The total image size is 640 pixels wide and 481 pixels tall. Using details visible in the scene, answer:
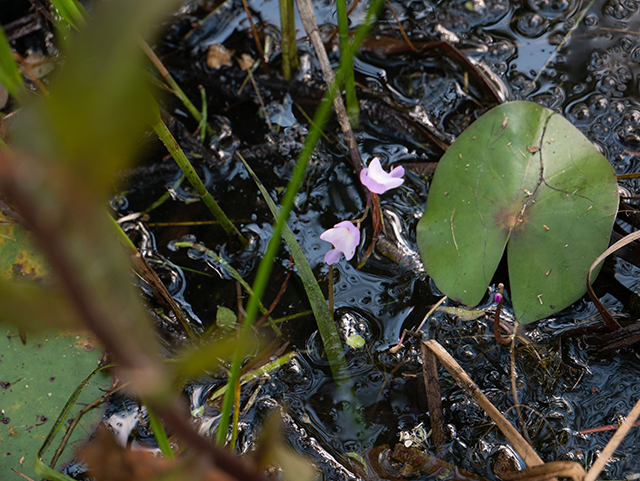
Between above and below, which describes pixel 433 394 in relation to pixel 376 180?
below

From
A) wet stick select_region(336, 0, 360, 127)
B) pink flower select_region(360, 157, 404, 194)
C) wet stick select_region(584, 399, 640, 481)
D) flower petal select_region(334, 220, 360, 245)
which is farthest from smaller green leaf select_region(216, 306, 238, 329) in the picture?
wet stick select_region(584, 399, 640, 481)

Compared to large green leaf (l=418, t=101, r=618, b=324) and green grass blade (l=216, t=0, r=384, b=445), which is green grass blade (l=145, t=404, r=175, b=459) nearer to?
green grass blade (l=216, t=0, r=384, b=445)

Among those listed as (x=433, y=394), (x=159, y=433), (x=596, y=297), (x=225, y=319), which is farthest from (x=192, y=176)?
(x=596, y=297)

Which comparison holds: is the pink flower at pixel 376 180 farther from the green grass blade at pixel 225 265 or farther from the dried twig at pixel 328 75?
the green grass blade at pixel 225 265

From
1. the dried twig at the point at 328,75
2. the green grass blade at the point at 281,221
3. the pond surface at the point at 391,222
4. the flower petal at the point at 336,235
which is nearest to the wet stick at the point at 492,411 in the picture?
the pond surface at the point at 391,222

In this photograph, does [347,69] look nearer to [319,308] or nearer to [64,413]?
[319,308]

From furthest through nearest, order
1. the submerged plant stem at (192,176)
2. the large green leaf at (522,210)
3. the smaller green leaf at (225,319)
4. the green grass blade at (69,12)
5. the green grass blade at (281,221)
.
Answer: the smaller green leaf at (225,319), the large green leaf at (522,210), the submerged plant stem at (192,176), the green grass blade at (69,12), the green grass blade at (281,221)
